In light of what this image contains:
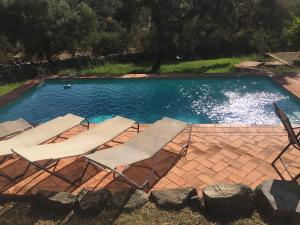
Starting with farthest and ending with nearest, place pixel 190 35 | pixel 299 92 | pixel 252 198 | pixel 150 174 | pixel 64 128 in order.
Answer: pixel 190 35, pixel 299 92, pixel 64 128, pixel 150 174, pixel 252 198

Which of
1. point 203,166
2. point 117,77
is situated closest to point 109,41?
Answer: point 117,77

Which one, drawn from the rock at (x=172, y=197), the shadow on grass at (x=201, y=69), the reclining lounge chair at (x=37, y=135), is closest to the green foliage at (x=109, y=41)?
the shadow on grass at (x=201, y=69)

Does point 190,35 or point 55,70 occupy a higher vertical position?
point 190,35

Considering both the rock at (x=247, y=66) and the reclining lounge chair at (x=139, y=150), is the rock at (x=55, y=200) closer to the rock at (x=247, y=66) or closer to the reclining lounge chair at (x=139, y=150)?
the reclining lounge chair at (x=139, y=150)

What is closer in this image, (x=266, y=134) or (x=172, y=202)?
(x=172, y=202)

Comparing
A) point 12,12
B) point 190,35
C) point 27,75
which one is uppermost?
point 12,12

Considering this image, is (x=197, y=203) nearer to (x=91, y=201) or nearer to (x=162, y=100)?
(x=91, y=201)

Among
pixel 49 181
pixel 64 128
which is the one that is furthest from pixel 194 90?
pixel 49 181

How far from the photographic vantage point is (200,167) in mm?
6141

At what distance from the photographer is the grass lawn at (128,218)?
15.0 ft

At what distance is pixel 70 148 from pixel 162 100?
6585mm

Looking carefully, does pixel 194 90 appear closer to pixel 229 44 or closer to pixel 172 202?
pixel 172 202

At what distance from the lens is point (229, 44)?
24.2m

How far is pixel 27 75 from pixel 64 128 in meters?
10.8
